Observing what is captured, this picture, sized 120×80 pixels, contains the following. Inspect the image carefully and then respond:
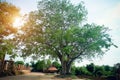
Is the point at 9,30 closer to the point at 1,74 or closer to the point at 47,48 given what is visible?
the point at 1,74

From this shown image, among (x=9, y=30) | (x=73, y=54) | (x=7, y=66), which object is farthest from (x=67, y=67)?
(x=9, y=30)

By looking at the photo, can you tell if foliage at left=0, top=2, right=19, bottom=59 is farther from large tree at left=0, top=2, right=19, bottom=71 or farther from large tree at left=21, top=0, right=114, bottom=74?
large tree at left=21, top=0, right=114, bottom=74

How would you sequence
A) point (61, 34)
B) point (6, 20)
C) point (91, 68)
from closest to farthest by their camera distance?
point (6, 20), point (61, 34), point (91, 68)

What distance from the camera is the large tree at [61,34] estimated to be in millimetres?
33987

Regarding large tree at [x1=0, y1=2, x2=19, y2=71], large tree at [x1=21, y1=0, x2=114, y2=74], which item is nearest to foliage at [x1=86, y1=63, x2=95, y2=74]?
large tree at [x1=21, y1=0, x2=114, y2=74]

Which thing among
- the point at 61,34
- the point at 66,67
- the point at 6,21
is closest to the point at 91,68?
the point at 66,67

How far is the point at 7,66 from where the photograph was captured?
109 feet

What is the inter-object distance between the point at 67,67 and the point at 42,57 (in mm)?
5545

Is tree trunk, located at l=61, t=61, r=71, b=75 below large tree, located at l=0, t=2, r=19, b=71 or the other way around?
below

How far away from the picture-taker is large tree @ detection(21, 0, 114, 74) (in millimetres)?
33987

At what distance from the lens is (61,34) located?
3316cm

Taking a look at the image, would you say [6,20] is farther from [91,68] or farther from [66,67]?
[91,68]

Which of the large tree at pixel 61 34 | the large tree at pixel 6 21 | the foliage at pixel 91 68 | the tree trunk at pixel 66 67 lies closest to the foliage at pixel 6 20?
the large tree at pixel 6 21

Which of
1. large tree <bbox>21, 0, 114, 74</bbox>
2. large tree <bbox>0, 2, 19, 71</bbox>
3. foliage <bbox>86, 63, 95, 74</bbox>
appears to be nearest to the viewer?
large tree <bbox>0, 2, 19, 71</bbox>
